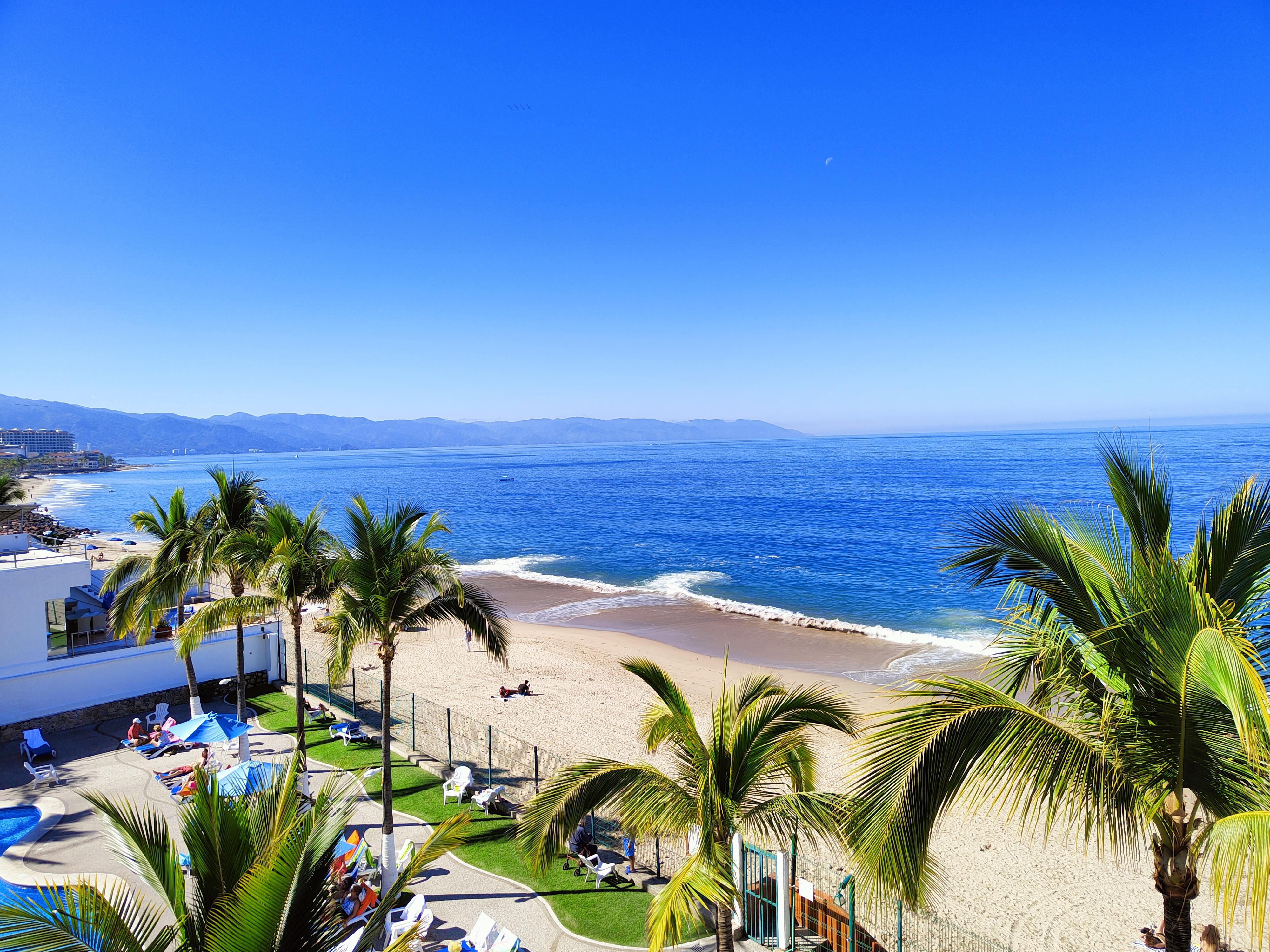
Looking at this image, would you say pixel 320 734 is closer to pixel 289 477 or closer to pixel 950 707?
pixel 950 707

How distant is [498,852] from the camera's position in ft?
40.3

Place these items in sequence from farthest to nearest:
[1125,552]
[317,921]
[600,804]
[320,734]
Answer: [320,734]
[600,804]
[1125,552]
[317,921]

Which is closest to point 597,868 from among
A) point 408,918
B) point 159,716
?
point 408,918

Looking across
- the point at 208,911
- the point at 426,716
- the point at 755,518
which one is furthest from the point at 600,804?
the point at 755,518

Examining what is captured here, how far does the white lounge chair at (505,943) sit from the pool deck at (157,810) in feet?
1.69

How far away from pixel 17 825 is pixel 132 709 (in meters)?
8.37

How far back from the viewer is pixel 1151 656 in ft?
14.0

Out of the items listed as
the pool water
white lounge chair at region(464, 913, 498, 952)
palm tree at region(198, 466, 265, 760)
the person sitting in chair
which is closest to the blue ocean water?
palm tree at region(198, 466, 265, 760)

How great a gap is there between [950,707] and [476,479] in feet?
526

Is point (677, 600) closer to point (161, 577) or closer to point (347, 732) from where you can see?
point (347, 732)

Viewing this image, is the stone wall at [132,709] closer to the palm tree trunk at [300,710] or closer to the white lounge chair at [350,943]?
the palm tree trunk at [300,710]

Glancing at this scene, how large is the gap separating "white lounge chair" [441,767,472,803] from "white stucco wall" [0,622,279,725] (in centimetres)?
954

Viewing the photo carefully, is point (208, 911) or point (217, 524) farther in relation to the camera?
point (217, 524)

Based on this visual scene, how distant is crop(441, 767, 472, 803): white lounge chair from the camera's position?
14328mm
